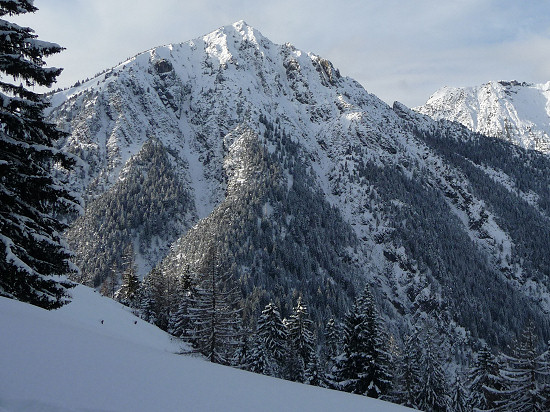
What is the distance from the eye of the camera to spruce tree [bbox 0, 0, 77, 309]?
9.18 m

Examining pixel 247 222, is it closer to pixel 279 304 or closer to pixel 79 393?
pixel 279 304

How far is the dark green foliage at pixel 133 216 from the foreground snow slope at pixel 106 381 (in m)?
127

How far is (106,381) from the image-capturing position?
606cm

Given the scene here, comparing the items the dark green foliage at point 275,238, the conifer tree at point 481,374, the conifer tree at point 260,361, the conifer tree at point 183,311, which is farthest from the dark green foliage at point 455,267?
the conifer tree at point 260,361

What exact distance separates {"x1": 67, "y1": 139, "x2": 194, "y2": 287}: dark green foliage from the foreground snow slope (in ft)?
417

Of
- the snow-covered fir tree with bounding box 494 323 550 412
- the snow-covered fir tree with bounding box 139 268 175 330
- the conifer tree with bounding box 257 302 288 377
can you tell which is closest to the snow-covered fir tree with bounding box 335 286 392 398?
the snow-covered fir tree with bounding box 494 323 550 412

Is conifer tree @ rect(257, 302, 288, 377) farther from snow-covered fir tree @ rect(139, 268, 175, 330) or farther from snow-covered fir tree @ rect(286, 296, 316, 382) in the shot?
snow-covered fir tree @ rect(139, 268, 175, 330)

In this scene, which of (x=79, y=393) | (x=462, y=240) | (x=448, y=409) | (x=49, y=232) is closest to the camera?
(x=79, y=393)

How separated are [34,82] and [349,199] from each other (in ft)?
604

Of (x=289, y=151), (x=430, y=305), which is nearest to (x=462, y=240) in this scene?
(x=430, y=305)

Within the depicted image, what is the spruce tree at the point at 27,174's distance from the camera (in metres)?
9.18

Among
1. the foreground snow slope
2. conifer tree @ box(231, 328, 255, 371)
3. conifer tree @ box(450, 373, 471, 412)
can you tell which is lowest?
conifer tree @ box(450, 373, 471, 412)

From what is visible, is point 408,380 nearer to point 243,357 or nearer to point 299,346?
point 299,346

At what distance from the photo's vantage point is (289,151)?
647 ft
